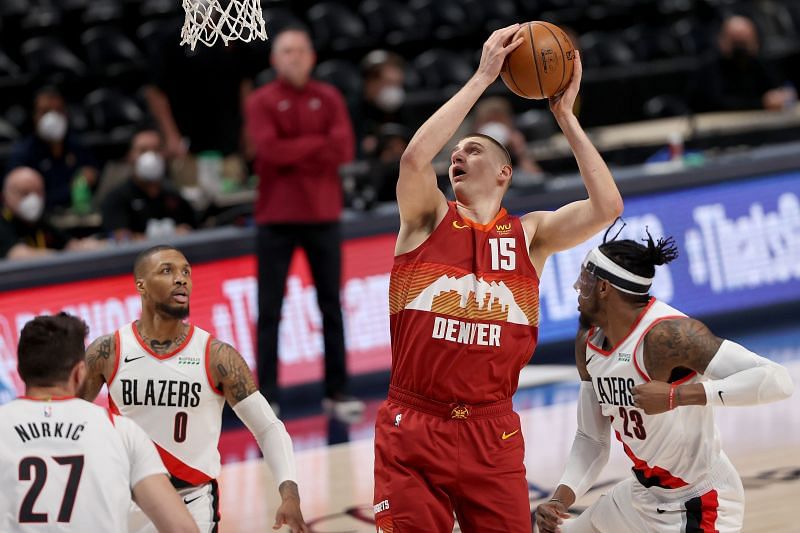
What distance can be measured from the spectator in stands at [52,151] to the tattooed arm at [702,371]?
24.5 feet


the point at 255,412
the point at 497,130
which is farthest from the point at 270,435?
the point at 497,130

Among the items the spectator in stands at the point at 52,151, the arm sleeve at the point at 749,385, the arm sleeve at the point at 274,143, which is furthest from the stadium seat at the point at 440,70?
the arm sleeve at the point at 749,385

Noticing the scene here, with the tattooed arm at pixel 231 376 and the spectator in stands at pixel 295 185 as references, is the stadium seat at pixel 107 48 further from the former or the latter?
the tattooed arm at pixel 231 376

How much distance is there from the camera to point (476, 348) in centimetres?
521

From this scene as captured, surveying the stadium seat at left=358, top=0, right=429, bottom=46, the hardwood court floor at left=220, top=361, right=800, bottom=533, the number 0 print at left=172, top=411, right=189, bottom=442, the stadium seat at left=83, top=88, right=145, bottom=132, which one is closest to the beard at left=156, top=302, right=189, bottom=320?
the number 0 print at left=172, top=411, right=189, bottom=442

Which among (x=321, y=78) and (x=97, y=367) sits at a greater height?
(x=321, y=78)

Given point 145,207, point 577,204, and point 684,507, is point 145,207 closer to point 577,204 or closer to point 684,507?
point 577,204

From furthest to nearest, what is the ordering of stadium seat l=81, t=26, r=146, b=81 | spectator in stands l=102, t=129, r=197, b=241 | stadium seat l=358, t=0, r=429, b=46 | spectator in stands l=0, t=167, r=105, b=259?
stadium seat l=358, t=0, r=429, b=46 → stadium seat l=81, t=26, r=146, b=81 → spectator in stands l=102, t=129, r=197, b=241 → spectator in stands l=0, t=167, r=105, b=259

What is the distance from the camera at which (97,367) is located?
5.62m

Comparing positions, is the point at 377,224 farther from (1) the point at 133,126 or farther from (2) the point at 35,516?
(2) the point at 35,516

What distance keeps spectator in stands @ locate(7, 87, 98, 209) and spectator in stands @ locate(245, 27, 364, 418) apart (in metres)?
2.69

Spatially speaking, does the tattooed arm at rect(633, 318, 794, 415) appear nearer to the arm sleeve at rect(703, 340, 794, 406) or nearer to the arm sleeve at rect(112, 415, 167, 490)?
the arm sleeve at rect(703, 340, 794, 406)

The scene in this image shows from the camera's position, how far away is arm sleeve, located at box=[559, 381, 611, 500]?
5.61 m

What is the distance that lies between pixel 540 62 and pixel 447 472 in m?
1.67
